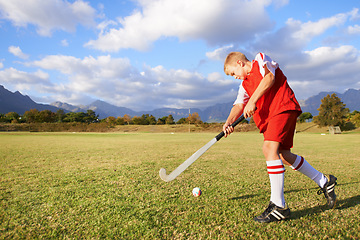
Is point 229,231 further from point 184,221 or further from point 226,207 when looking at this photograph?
point 226,207

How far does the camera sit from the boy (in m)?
2.74

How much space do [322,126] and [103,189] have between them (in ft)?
218

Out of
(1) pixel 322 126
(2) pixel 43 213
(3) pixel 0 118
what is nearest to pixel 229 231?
(2) pixel 43 213

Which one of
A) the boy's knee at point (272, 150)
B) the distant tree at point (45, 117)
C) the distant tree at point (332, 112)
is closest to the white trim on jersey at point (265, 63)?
the boy's knee at point (272, 150)

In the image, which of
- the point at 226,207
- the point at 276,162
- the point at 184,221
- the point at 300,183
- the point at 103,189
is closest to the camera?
the point at 184,221

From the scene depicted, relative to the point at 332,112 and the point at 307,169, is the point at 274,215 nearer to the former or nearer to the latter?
the point at 307,169

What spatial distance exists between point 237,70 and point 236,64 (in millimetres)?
87

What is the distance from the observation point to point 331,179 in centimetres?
323

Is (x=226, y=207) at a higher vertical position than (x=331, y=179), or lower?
lower

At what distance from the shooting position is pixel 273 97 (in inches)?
115

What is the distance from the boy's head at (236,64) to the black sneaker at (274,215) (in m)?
1.85

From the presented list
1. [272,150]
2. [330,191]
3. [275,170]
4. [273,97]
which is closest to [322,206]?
[330,191]

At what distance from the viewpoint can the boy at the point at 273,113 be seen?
108 inches

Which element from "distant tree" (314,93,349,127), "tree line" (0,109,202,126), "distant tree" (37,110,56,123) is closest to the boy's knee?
"distant tree" (314,93,349,127)
